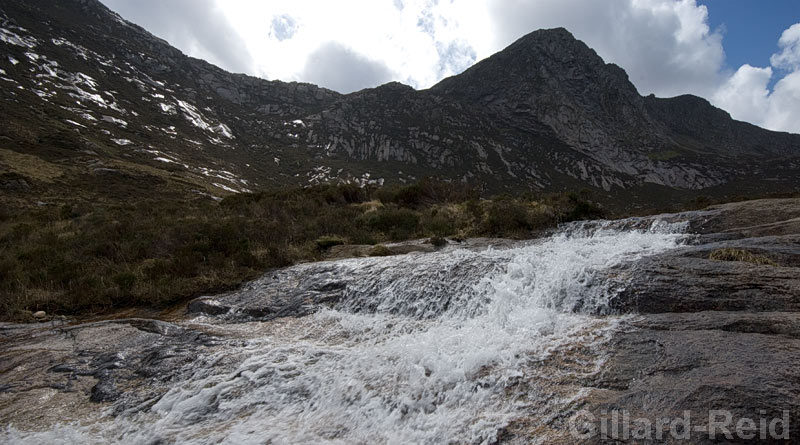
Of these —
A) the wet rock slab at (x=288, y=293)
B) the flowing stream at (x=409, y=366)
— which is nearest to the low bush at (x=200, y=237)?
the wet rock slab at (x=288, y=293)

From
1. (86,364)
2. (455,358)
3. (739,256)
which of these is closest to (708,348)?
(455,358)

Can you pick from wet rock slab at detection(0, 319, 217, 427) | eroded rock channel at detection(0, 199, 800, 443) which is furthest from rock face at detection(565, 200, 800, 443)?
wet rock slab at detection(0, 319, 217, 427)

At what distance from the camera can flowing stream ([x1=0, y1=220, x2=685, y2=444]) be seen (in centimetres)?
406

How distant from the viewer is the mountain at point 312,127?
50.3m

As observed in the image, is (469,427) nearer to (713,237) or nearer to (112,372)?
(112,372)

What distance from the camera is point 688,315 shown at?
5.09 m

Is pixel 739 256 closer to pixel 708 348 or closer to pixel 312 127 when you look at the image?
pixel 708 348

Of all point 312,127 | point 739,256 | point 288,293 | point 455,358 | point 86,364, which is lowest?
point 86,364

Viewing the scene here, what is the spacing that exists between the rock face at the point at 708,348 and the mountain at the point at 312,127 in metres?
43.7

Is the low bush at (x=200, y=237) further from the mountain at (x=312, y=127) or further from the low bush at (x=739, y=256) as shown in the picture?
the mountain at (x=312, y=127)

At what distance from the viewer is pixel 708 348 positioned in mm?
4129

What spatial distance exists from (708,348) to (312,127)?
105 m

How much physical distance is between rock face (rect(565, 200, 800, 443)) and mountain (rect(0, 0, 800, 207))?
143 feet

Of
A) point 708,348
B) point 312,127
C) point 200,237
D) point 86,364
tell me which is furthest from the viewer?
point 312,127
